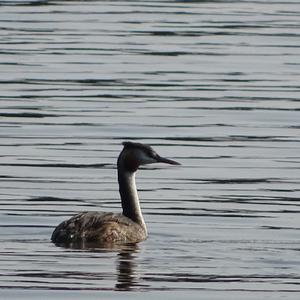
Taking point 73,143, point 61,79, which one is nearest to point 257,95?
point 61,79

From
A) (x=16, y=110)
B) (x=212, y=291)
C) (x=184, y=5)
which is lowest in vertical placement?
(x=212, y=291)

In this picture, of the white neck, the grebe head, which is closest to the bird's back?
the white neck

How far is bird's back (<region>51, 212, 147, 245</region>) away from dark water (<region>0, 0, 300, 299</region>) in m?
0.20

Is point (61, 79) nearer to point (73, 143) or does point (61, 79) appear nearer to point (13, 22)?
point (73, 143)

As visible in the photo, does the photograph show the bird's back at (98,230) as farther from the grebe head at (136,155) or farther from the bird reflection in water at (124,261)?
the grebe head at (136,155)

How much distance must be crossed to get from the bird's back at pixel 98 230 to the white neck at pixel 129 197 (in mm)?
188

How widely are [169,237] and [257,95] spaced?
11495 mm

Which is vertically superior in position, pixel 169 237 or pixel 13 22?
pixel 13 22

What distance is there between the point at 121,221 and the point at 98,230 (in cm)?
51

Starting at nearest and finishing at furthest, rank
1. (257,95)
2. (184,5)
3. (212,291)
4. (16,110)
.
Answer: (212,291) < (16,110) < (257,95) < (184,5)

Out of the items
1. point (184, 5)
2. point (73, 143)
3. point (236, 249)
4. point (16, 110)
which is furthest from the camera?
point (184, 5)

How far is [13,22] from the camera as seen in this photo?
4072 cm

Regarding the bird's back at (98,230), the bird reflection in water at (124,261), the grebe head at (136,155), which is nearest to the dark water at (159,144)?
the bird reflection in water at (124,261)

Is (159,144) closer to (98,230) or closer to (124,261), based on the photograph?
(98,230)
